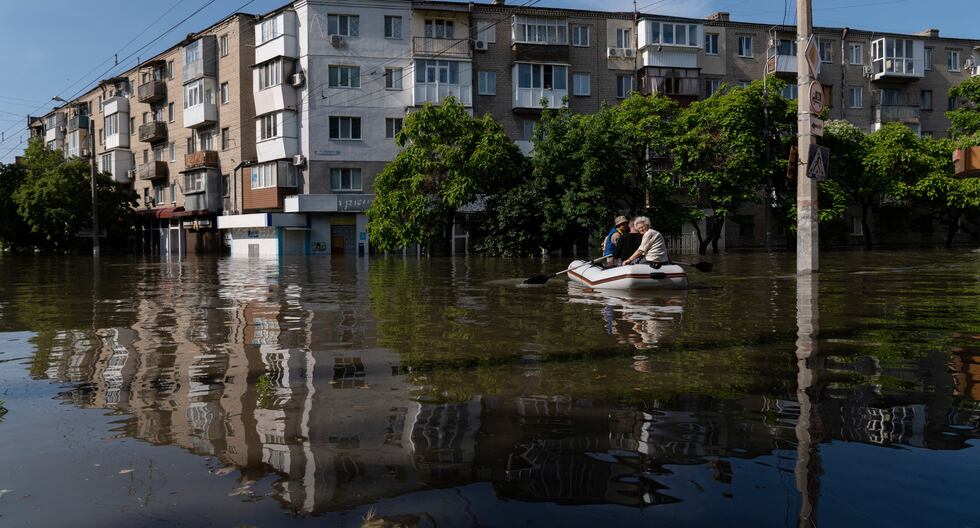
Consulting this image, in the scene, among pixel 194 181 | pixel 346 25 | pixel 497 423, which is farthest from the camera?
pixel 194 181

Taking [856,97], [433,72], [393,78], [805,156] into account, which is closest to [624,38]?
[433,72]

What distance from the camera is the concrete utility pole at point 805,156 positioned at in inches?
706

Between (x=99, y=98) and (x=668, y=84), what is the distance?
172ft

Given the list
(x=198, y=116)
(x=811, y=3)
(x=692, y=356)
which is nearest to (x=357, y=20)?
(x=198, y=116)

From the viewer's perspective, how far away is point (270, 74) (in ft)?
162

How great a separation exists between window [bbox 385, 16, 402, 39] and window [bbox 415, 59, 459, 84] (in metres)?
2.56

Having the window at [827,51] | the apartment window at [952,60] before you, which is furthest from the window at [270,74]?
the apartment window at [952,60]

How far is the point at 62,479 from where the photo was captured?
12.4 ft

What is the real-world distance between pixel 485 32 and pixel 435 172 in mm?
13956

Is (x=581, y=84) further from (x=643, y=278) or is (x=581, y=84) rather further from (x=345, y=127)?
(x=643, y=278)

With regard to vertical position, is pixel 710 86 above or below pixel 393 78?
above

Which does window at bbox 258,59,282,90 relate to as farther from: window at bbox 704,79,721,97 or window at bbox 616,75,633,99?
window at bbox 704,79,721,97

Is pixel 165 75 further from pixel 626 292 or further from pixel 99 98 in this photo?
pixel 626 292

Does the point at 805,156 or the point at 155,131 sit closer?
the point at 805,156
